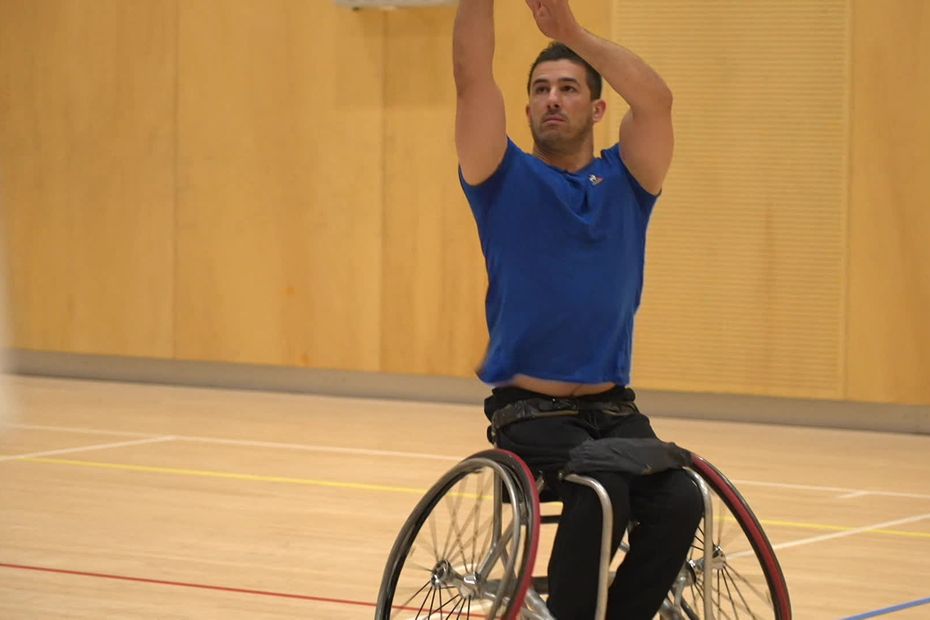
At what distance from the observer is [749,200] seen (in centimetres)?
725

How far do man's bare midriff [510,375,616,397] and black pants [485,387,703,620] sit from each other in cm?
3

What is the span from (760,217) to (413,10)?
2073mm

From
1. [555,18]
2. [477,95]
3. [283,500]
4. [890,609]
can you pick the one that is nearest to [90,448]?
[283,500]

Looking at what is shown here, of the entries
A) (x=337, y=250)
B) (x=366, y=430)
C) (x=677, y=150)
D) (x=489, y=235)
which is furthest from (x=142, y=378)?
(x=489, y=235)

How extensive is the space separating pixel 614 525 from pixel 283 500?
9.09 ft

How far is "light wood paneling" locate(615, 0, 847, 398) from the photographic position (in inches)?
280

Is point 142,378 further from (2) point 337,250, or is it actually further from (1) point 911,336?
(1) point 911,336

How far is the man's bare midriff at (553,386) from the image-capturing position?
111 inches

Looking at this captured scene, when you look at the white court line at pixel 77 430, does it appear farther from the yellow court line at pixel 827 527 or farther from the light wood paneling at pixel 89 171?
the yellow court line at pixel 827 527

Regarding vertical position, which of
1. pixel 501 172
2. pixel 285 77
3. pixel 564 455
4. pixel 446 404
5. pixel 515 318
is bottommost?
pixel 446 404

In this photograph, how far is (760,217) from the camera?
7.24 m

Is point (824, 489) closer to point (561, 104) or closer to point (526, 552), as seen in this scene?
point (561, 104)

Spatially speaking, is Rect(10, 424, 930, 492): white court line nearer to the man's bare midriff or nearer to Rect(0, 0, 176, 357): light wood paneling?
Rect(0, 0, 176, 357): light wood paneling

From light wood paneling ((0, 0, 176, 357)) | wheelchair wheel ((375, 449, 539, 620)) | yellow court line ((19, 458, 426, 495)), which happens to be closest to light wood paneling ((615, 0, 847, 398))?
yellow court line ((19, 458, 426, 495))
